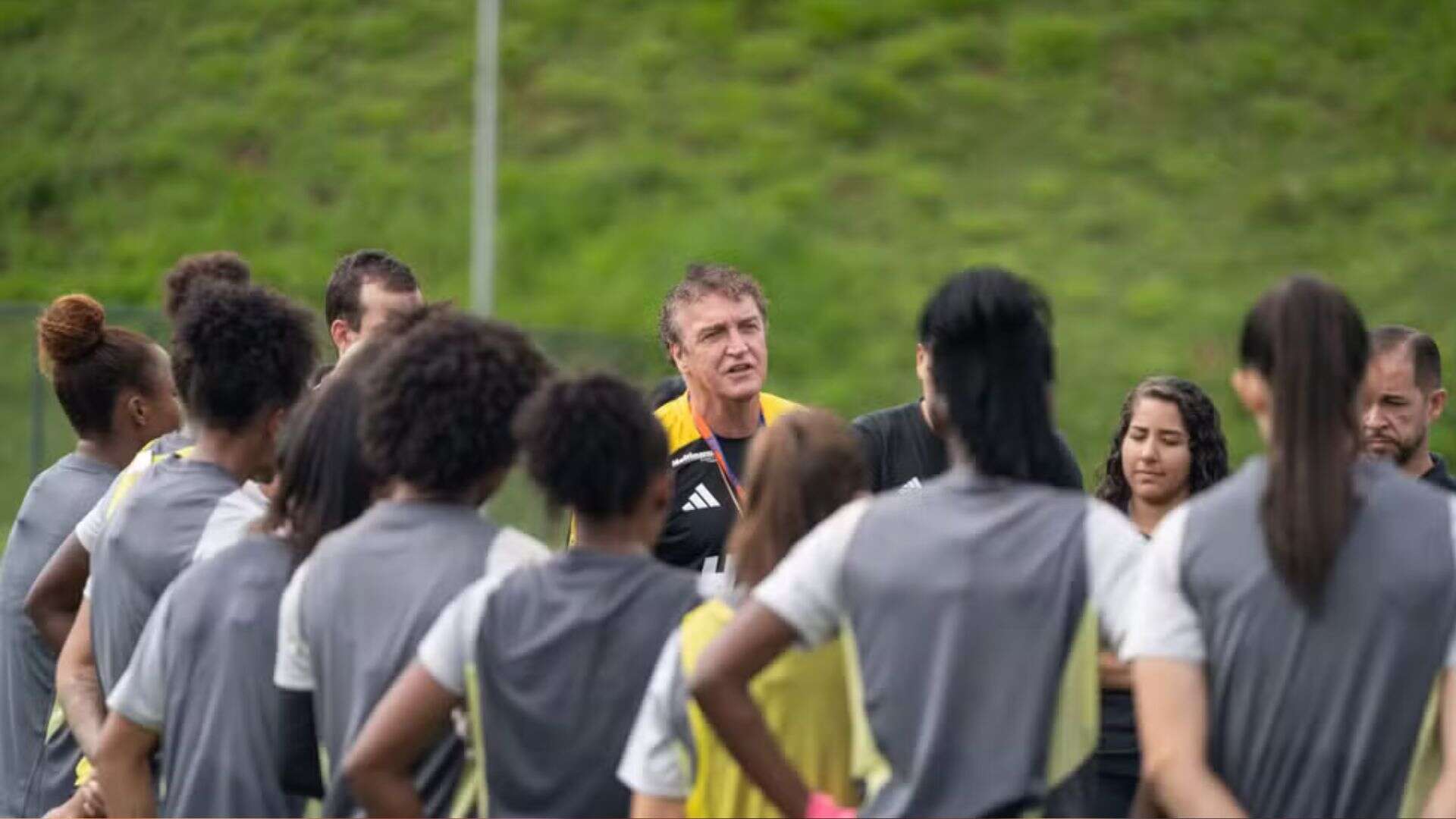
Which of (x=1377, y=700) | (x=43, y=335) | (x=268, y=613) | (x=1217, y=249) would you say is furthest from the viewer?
(x=1217, y=249)

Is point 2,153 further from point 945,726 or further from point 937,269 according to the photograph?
point 945,726

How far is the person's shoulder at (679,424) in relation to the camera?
697 centimetres

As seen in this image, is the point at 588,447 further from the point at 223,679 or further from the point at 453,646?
the point at 223,679

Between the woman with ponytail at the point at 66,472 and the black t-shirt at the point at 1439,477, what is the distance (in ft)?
11.9

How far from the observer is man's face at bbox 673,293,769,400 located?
272 inches

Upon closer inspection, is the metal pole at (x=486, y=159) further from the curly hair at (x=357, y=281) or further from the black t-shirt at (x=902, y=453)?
the black t-shirt at (x=902, y=453)

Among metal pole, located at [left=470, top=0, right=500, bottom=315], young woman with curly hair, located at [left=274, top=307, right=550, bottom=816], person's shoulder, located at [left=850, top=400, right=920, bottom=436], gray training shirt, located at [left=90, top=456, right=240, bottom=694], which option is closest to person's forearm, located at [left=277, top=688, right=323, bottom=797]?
young woman with curly hair, located at [left=274, top=307, right=550, bottom=816]

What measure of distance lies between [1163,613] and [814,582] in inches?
23.8

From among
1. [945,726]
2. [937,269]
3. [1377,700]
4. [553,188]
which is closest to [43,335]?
[945,726]

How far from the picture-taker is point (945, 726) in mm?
3893

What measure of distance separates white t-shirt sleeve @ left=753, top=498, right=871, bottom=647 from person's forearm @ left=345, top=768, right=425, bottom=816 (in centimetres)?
75

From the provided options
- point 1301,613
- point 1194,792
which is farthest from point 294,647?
point 1301,613

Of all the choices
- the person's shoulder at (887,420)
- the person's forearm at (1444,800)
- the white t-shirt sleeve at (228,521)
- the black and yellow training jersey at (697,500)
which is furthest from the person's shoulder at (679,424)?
the person's forearm at (1444,800)

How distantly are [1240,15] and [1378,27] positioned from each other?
63.1 inches
